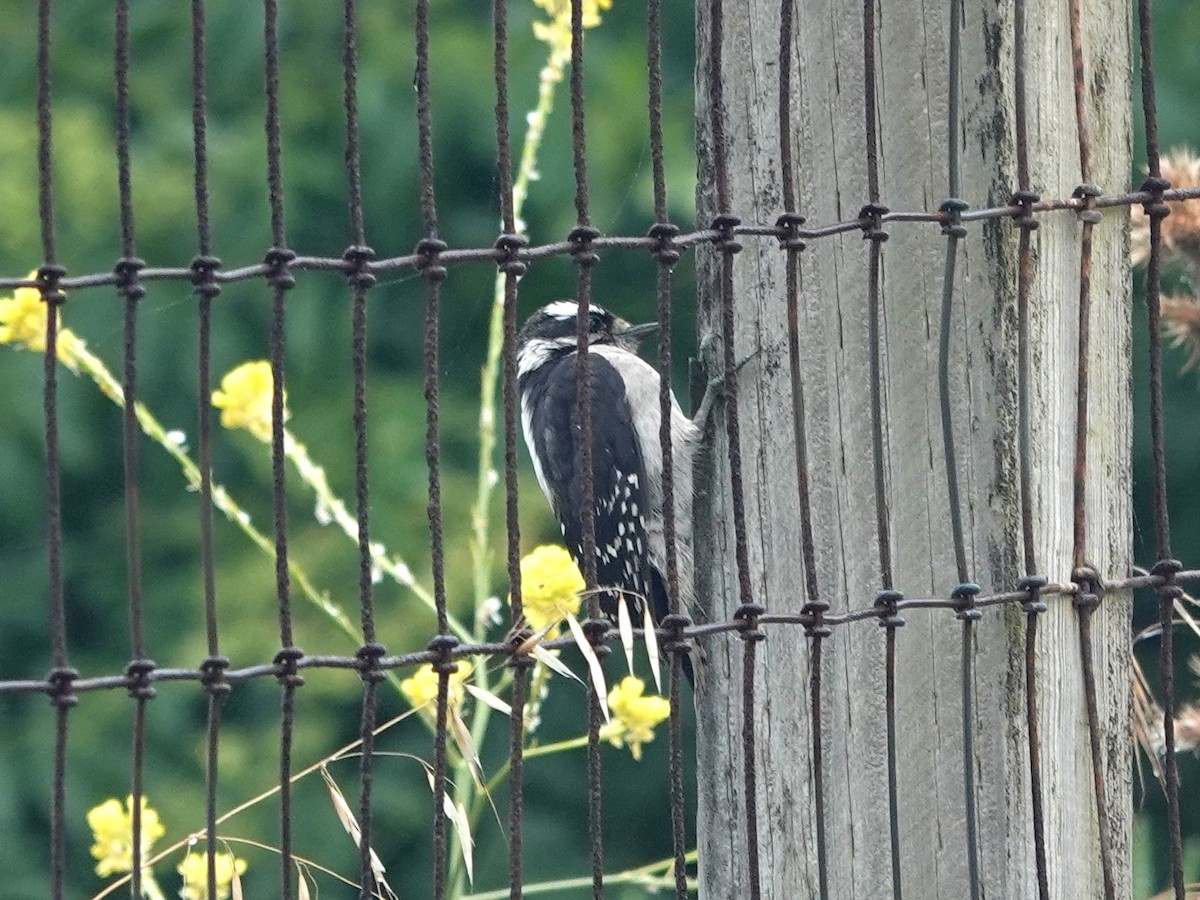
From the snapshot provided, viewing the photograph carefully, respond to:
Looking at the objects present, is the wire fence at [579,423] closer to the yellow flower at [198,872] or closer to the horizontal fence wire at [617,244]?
the horizontal fence wire at [617,244]

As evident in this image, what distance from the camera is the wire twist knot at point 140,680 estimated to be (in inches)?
66.9

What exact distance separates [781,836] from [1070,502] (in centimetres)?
52

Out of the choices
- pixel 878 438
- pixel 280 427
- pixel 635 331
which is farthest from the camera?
pixel 635 331

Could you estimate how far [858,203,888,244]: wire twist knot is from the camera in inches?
78.2

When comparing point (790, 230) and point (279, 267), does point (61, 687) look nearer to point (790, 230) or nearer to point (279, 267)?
point (279, 267)

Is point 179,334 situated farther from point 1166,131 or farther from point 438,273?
point 438,273

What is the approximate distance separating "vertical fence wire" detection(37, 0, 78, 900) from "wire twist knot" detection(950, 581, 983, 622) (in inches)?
36.9

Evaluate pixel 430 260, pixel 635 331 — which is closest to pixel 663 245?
pixel 430 260

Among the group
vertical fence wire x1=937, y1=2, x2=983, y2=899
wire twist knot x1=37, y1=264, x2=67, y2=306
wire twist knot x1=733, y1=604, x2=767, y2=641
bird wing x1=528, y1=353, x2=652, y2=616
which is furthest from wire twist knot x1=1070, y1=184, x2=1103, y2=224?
bird wing x1=528, y1=353, x2=652, y2=616

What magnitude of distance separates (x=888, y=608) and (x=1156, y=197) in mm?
581

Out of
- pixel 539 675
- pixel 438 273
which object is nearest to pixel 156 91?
pixel 539 675

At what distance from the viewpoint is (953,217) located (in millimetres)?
2031

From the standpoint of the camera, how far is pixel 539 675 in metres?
2.46

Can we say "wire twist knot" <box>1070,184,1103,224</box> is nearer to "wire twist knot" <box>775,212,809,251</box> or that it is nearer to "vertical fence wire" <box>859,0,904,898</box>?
"vertical fence wire" <box>859,0,904,898</box>
